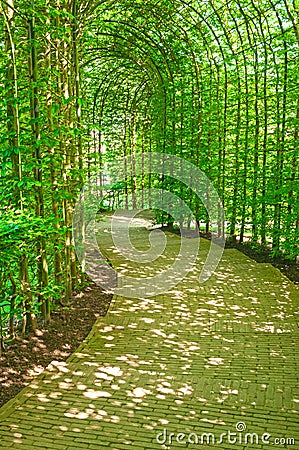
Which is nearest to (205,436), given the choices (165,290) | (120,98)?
(165,290)

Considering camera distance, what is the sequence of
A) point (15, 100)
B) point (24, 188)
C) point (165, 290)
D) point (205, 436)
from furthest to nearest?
point (165, 290), point (24, 188), point (15, 100), point (205, 436)

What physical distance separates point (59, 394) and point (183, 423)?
1203 millimetres

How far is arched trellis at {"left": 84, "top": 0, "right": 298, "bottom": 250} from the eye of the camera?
328 inches

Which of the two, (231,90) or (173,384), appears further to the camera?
(231,90)

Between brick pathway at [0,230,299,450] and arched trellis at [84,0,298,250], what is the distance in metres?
2.71

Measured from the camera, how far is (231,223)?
427 inches

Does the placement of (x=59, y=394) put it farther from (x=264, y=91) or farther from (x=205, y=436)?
(x=264, y=91)

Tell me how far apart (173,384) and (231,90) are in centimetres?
807

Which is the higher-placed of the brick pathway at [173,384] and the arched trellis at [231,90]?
the arched trellis at [231,90]

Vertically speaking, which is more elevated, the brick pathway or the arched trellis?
the arched trellis

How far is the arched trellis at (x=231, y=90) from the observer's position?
8.34 metres

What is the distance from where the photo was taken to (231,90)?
35.0ft

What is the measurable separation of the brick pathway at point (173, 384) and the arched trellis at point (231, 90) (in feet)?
8.91

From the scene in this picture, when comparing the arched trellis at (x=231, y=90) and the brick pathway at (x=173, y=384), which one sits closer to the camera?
the brick pathway at (x=173, y=384)
